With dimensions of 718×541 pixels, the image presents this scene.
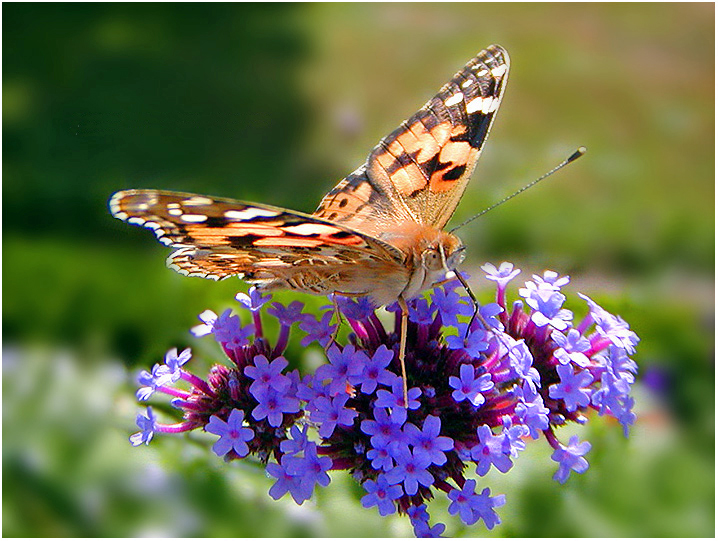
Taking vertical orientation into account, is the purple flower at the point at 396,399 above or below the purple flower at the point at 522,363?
below

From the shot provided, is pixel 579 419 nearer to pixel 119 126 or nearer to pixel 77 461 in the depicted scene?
pixel 77 461

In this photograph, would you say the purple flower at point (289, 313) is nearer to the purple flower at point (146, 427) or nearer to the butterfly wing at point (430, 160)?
the butterfly wing at point (430, 160)

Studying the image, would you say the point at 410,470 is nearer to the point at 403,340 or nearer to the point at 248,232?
the point at 403,340

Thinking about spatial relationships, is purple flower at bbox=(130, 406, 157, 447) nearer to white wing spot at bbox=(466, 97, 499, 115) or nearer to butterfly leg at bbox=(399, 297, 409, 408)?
butterfly leg at bbox=(399, 297, 409, 408)

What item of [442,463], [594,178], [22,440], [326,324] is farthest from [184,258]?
[594,178]

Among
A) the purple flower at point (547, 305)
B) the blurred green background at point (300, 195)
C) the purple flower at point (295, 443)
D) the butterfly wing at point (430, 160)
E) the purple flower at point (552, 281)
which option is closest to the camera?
the purple flower at point (295, 443)

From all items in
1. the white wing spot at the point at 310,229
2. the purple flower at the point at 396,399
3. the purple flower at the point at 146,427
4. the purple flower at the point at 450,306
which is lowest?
the purple flower at the point at 146,427

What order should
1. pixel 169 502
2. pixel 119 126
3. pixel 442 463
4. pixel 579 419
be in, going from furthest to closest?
pixel 119 126, pixel 169 502, pixel 579 419, pixel 442 463

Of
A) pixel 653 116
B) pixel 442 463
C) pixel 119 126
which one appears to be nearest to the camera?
pixel 442 463

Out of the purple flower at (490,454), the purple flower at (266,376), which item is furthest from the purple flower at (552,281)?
the purple flower at (266,376)
